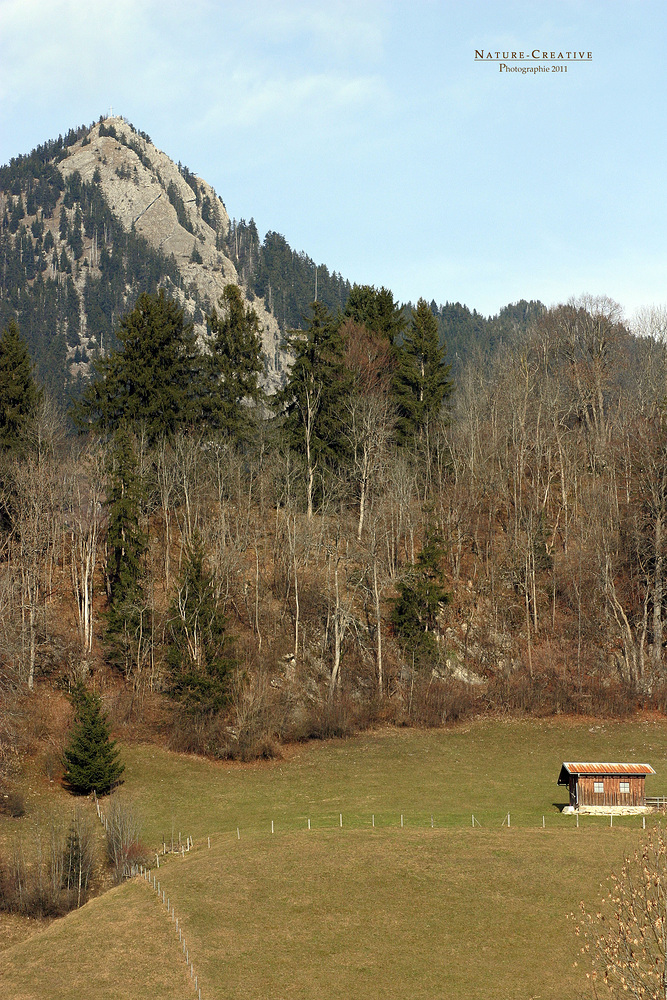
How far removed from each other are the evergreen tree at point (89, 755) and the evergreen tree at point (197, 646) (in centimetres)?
793

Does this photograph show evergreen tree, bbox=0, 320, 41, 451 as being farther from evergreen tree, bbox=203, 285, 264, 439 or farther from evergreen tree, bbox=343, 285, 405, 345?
evergreen tree, bbox=343, 285, 405, 345

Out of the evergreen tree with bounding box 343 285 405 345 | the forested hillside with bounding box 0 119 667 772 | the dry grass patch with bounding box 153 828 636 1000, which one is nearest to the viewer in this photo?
the dry grass patch with bounding box 153 828 636 1000

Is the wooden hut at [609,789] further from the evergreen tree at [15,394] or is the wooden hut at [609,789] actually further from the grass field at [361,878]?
the evergreen tree at [15,394]

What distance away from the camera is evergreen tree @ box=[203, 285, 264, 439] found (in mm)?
82562

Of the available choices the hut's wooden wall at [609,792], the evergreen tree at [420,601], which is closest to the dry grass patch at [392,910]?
the hut's wooden wall at [609,792]

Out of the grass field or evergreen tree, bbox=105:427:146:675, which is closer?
the grass field

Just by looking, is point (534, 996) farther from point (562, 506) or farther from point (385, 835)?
point (562, 506)

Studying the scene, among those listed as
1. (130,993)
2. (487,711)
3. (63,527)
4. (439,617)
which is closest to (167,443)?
(63,527)

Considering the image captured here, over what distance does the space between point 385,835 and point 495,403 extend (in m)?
53.4

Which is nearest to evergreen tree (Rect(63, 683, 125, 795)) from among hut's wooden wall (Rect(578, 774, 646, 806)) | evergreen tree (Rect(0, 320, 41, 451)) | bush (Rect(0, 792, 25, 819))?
bush (Rect(0, 792, 25, 819))

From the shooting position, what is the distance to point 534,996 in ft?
108

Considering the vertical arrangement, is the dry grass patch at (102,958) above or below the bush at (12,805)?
below

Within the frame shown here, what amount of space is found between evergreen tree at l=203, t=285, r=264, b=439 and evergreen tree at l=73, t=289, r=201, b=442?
1.67 meters

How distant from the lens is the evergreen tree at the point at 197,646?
6116cm
